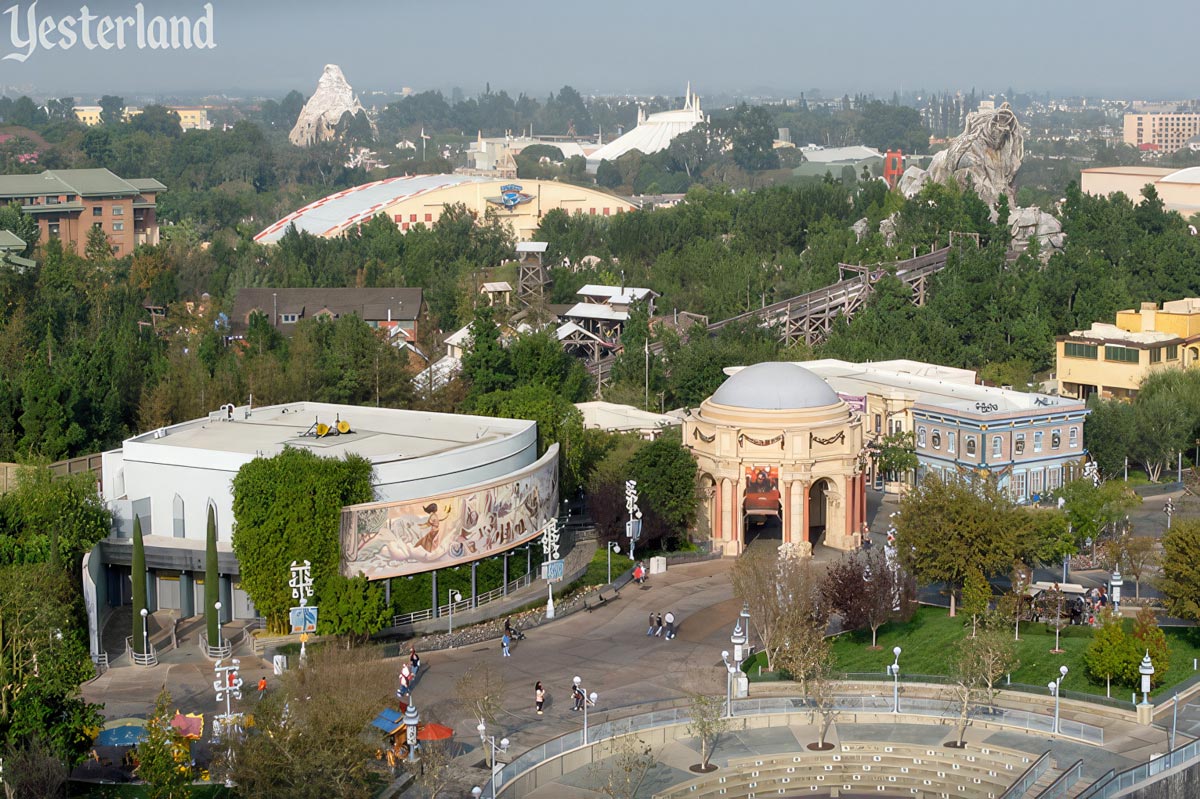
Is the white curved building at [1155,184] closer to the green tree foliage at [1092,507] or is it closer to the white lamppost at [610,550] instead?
the green tree foliage at [1092,507]

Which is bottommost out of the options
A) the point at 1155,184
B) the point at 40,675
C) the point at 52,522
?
the point at 40,675

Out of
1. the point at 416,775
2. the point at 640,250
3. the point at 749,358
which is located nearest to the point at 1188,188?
the point at 640,250

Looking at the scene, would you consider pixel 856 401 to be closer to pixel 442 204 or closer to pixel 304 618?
pixel 304 618

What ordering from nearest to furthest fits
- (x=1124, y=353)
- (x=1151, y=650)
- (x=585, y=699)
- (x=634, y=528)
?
(x=585, y=699) < (x=1151, y=650) < (x=634, y=528) < (x=1124, y=353)

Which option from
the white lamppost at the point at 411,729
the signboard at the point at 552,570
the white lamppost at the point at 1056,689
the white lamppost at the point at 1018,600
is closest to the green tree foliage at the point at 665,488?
the signboard at the point at 552,570

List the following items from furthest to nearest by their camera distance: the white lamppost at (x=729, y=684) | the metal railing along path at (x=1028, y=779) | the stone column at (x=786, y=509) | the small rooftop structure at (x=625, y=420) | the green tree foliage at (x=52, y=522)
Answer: the small rooftop structure at (x=625, y=420), the stone column at (x=786, y=509), the green tree foliage at (x=52, y=522), the white lamppost at (x=729, y=684), the metal railing along path at (x=1028, y=779)

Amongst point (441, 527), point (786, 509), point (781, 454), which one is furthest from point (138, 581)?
point (781, 454)
